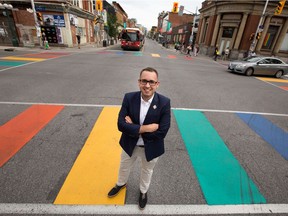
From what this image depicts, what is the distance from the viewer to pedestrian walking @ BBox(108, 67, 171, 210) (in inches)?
76.9

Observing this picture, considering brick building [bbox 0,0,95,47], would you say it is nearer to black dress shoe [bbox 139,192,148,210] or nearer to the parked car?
the parked car

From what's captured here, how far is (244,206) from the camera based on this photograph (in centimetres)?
248

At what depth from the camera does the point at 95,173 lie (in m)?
2.90

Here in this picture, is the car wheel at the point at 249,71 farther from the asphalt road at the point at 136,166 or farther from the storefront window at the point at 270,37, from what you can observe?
the storefront window at the point at 270,37

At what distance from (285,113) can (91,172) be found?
726 cm

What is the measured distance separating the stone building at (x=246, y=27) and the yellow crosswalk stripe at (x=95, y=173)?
978 inches

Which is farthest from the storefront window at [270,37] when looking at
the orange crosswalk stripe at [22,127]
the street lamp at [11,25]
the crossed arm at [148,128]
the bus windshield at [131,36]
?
the street lamp at [11,25]

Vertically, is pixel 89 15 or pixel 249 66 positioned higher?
pixel 89 15

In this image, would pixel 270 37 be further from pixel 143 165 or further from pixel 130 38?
pixel 143 165

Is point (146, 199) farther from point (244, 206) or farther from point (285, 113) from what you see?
point (285, 113)

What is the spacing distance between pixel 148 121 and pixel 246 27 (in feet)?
91.6

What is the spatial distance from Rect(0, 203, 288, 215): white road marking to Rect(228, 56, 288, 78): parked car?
12.8m

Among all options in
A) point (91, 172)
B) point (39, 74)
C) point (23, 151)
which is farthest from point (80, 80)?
point (91, 172)

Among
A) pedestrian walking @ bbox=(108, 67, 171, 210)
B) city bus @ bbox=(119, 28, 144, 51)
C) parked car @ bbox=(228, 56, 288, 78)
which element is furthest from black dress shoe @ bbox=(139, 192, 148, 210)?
city bus @ bbox=(119, 28, 144, 51)
